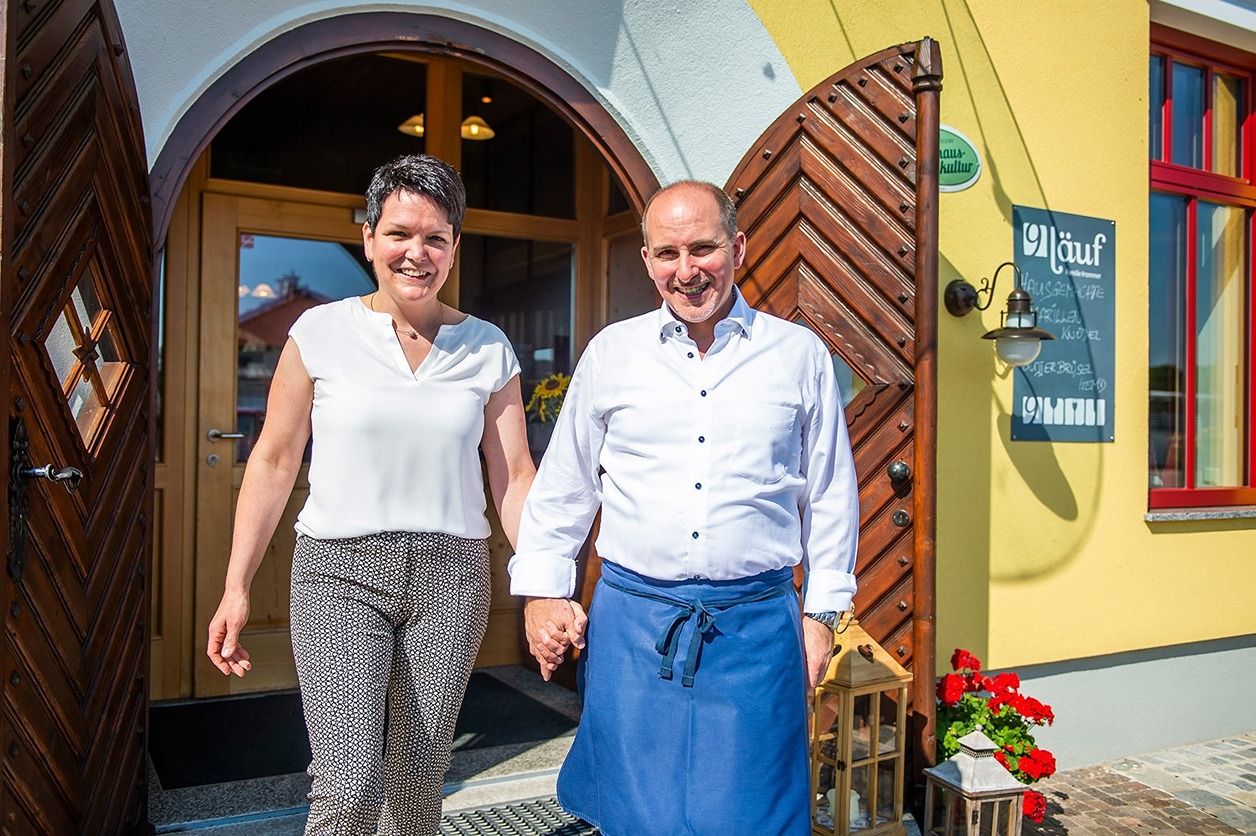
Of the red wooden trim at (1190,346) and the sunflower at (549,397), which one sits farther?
the red wooden trim at (1190,346)

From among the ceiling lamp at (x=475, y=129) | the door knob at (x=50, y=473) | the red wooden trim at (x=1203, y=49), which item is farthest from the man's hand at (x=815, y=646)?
the red wooden trim at (x=1203, y=49)

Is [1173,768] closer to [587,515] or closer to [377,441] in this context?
[587,515]

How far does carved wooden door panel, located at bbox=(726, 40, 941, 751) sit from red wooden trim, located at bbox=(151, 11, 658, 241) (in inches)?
19.0

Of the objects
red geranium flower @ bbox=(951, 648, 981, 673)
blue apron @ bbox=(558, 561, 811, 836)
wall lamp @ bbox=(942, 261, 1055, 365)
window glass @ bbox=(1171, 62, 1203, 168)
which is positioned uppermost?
window glass @ bbox=(1171, 62, 1203, 168)

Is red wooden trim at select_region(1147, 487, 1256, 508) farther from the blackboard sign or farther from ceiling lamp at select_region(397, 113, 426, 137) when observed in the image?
ceiling lamp at select_region(397, 113, 426, 137)

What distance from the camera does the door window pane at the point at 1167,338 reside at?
17.9ft

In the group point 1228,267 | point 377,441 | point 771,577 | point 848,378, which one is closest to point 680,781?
point 771,577

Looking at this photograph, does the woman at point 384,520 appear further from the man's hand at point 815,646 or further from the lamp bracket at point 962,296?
the lamp bracket at point 962,296

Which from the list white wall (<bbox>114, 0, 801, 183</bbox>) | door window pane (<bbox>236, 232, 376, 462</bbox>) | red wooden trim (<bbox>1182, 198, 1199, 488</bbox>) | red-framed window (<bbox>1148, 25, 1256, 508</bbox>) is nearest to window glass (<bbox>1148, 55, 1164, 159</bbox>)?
red-framed window (<bbox>1148, 25, 1256, 508</bbox>)

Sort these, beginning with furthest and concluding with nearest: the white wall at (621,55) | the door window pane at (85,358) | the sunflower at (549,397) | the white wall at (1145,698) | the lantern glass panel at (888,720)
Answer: the sunflower at (549,397) < the white wall at (1145,698) < the lantern glass panel at (888,720) < the white wall at (621,55) < the door window pane at (85,358)

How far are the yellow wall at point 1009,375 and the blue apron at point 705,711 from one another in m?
2.51

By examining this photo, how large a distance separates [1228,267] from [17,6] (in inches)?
236

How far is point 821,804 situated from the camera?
3.47 m

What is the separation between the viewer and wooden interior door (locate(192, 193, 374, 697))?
4688mm
